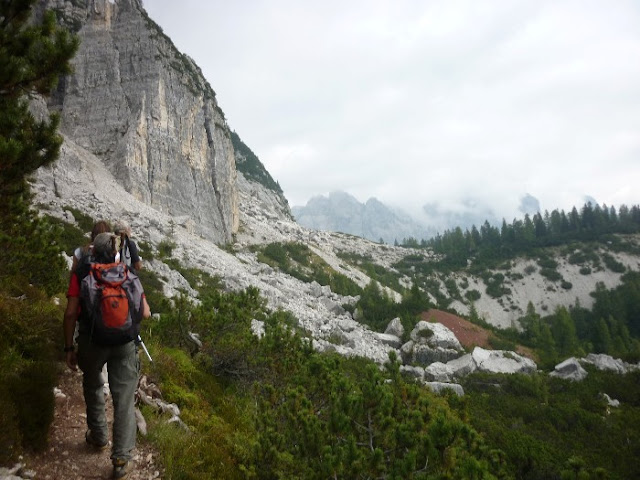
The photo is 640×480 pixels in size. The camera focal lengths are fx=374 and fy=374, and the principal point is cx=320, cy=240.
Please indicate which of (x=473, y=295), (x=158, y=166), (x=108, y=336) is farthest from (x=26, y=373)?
(x=473, y=295)

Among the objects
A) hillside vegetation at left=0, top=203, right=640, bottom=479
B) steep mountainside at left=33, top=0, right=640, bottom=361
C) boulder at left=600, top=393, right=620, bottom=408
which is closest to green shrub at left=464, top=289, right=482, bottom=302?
steep mountainside at left=33, top=0, right=640, bottom=361

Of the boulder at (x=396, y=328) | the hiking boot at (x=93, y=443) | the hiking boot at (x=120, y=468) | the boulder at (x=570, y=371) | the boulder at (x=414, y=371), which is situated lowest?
the boulder at (x=570, y=371)

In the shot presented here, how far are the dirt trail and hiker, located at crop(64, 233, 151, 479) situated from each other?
0.34 meters

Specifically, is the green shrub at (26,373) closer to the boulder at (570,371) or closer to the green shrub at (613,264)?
the boulder at (570,371)

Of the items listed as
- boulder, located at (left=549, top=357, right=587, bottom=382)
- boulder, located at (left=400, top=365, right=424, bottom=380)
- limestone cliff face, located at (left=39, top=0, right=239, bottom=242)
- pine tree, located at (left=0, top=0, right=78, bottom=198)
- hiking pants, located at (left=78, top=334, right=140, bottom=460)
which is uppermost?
limestone cliff face, located at (left=39, top=0, right=239, bottom=242)

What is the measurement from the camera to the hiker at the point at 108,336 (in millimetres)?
3805

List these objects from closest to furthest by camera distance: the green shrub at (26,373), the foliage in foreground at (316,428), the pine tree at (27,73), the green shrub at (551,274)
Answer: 1. the green shrub at (26,373)
2. the foliage in foreground at (316,428)
3. the pine tree at (27,73)
4. the green shrub at (551,274)

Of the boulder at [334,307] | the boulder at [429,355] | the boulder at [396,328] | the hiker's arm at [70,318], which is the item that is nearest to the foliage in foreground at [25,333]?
the hiker's arm at [70,318]

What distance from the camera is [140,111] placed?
4525 centimetres

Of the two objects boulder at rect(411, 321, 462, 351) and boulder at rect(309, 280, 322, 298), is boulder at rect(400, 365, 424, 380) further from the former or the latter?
boulder at rect(309, 280, 322, 298)

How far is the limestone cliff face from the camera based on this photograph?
43.9 metres

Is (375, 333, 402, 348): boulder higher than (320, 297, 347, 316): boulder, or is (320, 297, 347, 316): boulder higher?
(320, 297, 347, 316): boulder

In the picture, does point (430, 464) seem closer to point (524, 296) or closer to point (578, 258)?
point (524, 296)

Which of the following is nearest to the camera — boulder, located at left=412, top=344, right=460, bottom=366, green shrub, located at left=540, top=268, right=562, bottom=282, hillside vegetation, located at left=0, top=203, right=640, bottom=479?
hillside vegetation, located at left=0, top=203, right=640, bottom=479
